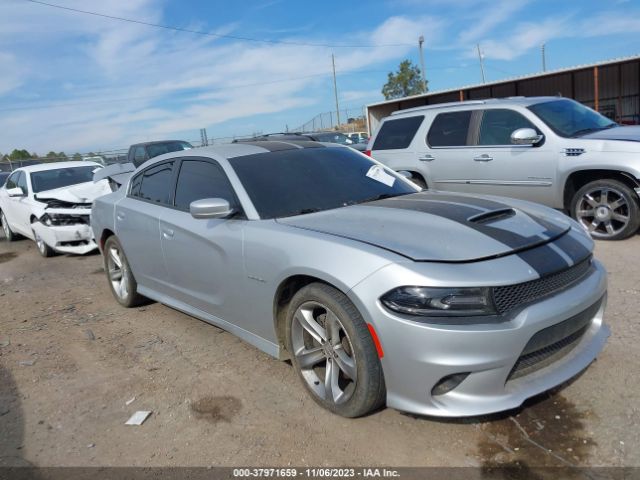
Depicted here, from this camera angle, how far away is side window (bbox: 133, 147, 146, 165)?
14.5 m

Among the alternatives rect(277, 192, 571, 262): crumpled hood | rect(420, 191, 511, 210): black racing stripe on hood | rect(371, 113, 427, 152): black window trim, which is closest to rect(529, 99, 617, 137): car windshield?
rect(371, 113, 427, 152): black window trim

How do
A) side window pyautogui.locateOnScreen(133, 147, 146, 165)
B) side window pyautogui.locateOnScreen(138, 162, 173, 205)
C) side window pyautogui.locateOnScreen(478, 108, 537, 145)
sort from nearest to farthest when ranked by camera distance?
side window pyautogui.locateOnScreen(138, 162, 173, 205) < side window pyautogui.locateOnScreen(478, 108, 537, 145) < side window pyautogui.locateOnScreen(133, 147, 146, 165)

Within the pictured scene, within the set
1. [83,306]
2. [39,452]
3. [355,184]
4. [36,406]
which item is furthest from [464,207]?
[83,306]

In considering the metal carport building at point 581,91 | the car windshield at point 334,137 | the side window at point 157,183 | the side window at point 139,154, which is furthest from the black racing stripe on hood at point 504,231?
the metal carport building at point 581,91

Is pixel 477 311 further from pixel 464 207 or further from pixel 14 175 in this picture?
pixel 14 175

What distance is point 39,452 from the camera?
9.61 ft

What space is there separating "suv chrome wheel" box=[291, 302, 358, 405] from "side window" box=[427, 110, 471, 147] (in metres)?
4.98

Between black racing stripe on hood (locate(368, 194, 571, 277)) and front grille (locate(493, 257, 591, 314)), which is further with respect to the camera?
black racing stripe on hood (locate(368, 194, 571, 277))

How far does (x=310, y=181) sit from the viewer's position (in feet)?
12.6

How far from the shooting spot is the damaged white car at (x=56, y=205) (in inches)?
324

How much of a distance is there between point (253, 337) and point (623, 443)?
2168 mm

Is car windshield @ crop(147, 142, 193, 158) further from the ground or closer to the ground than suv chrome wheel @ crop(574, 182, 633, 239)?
further from the ground

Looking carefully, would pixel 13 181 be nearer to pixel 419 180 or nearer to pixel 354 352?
pixel 419 180

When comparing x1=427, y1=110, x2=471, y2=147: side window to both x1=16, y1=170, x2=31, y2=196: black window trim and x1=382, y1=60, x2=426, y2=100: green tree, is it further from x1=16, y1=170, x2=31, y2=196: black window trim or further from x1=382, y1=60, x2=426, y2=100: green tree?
x1=382, y1=60, x2=426, y2=100: green tree
